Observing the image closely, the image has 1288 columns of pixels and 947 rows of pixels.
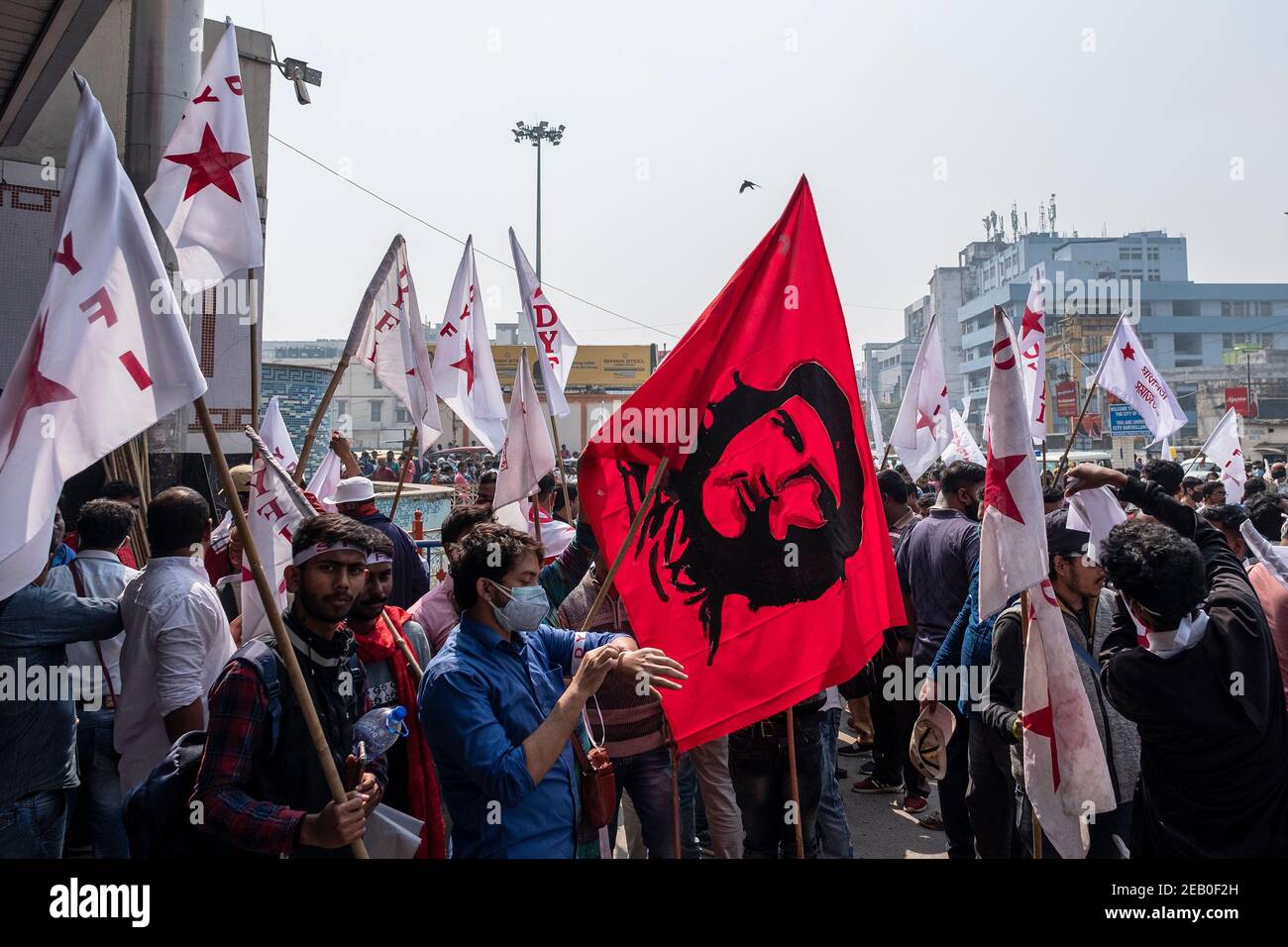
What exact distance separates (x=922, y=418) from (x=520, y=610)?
22.1ft

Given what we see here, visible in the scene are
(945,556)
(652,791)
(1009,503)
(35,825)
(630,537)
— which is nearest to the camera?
(630,537)

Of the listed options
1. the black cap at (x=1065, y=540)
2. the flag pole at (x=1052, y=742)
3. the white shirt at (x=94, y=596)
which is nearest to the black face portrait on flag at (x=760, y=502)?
the flag pole at (x=1052, y=742)

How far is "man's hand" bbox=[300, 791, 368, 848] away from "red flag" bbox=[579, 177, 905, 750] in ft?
3.99

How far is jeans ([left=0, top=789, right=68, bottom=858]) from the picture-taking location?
3.02 m

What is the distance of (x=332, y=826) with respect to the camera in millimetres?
2211

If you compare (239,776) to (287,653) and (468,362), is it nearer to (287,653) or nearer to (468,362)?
(287,653)

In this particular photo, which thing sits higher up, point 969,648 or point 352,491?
point 352,491

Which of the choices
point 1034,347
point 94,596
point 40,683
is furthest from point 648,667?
point 1034,347

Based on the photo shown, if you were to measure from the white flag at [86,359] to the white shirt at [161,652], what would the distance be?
1134 mm

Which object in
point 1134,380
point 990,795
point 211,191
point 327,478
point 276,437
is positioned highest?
point 211,191

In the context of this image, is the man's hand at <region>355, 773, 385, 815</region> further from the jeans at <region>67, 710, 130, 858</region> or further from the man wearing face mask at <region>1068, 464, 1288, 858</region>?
the man wearing face mask at <region>1068, 464, 1288, 858</region>

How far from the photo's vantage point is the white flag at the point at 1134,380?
8555 mm
